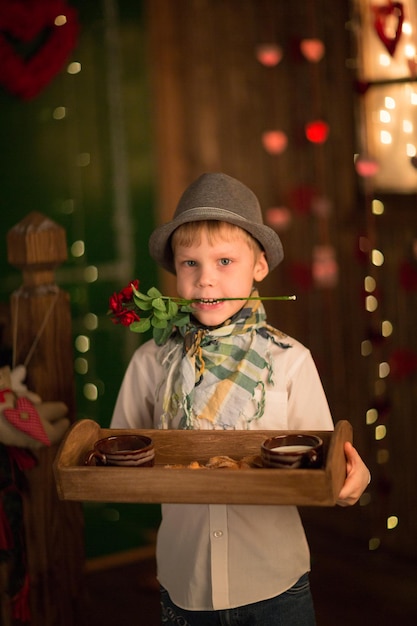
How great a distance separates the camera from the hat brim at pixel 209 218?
1.83 metres

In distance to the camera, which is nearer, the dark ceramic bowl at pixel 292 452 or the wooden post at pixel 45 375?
the dark ceramic bowl at pixel 292 452

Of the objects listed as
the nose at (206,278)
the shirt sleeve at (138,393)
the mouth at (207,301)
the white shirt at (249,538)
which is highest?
the nose at (206,278)

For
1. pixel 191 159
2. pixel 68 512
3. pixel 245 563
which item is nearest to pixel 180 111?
pixel 191 159

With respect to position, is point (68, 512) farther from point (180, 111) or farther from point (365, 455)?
point (180, 111)

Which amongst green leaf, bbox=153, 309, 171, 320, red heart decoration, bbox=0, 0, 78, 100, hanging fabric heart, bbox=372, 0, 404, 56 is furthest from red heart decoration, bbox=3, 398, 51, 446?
red heart decoration, bbox=0, 0, 78, 100

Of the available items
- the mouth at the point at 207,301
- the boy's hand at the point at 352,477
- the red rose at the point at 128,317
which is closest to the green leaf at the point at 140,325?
the red rose at the point at 128,317

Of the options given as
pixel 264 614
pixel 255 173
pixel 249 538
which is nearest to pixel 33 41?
pixel 255 173

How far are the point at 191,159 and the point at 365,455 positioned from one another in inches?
53.0

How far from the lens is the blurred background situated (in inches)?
131

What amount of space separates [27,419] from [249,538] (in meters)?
0.60

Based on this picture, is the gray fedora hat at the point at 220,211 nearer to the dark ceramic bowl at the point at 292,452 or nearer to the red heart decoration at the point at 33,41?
the dark ceramic bowl at the point at 292,452

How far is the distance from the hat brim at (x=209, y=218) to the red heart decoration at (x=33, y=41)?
62.4 inches

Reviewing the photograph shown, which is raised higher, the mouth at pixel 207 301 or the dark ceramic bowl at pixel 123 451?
the mouth at pixel 207 301

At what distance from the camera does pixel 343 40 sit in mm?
3418
